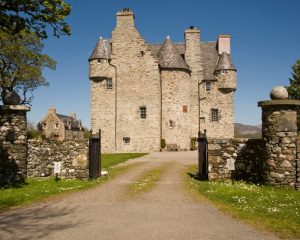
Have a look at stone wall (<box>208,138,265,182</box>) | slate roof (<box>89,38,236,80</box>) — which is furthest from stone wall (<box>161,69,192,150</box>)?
stone wall (<box>208,138,265,182</box>)

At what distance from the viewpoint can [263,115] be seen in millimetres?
13773

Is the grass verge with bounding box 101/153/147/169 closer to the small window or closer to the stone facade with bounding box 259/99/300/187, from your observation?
the small window

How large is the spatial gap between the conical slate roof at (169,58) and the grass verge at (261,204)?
87.6 feet

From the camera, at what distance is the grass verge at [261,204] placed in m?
7.82

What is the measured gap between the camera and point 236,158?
15.1 meters

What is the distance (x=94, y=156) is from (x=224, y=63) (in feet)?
101

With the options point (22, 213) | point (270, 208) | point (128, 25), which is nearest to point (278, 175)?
point (270, 208)

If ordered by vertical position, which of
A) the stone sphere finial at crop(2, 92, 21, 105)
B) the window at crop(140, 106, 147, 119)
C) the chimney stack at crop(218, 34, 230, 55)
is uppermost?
the chimney stack at crop(218, 34, 230, 55)

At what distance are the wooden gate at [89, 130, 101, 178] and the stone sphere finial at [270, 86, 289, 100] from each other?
25.2 ft

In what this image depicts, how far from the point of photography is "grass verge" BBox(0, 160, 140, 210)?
1105 cm

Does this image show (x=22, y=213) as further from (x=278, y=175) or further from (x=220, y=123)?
(x=220, y=123)

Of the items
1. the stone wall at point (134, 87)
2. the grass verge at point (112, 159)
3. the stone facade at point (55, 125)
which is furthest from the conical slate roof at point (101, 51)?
the stone facade at point (55, 125)

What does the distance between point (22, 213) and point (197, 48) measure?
123 feet

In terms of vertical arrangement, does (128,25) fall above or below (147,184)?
above
